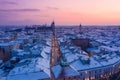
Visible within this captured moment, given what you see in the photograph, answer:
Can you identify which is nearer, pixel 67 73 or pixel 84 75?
pixel 67 73

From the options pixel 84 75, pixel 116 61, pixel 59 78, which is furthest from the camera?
pixel 116 61

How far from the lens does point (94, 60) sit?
53562 mm

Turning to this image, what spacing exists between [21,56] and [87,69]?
20337 mm

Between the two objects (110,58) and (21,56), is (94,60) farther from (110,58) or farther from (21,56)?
(21,56)

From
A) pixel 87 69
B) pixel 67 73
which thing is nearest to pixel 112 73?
pixel 87 69

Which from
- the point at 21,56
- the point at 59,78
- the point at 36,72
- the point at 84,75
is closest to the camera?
the point at 59,78

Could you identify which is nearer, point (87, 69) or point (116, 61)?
point (87, 69)

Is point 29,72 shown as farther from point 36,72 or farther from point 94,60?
point 94,60

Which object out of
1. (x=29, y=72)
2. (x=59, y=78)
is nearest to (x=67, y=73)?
(x=59, y=78)

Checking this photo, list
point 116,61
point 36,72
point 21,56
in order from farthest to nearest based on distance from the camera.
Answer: point 21,56, point 116,61, point 36,72

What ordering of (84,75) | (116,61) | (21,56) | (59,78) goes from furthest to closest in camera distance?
1. (21,56)
2. (116,61)
3. (84,75)
4. (59,78)

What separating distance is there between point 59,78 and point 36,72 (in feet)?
16.6

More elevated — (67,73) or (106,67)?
(67,73)

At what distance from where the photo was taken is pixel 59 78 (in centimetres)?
3372
